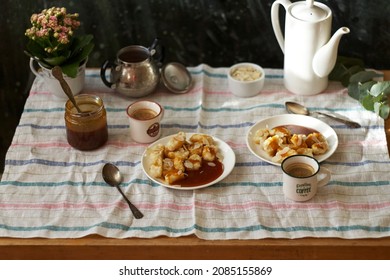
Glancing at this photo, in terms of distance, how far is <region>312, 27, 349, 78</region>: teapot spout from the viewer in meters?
1.91

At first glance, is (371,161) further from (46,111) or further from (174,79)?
(46,111)

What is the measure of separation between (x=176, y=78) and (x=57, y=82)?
→ 1.11 feet

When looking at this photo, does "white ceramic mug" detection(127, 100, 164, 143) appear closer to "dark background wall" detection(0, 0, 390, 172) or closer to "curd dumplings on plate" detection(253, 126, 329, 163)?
"curd dumplings on plate" detection(253, 126, 329, 163)

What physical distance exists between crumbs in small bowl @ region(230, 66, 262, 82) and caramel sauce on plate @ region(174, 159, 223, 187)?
0.37 meters

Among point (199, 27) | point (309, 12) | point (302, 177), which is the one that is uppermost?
point (309, 12)

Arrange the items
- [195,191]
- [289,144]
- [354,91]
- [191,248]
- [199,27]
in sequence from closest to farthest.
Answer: [191,248]
[195,191]
[289,144]
[354,91]
[199,27]

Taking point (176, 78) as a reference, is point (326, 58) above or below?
above

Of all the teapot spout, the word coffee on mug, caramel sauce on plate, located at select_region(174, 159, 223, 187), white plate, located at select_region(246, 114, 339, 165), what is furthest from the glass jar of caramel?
the teapot spout

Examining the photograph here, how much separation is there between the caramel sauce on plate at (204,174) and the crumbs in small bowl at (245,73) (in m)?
0.37

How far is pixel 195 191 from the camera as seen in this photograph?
1.68 metres

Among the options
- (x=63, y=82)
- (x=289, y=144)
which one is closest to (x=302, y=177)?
(x=289, y=144)

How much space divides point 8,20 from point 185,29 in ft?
1.89

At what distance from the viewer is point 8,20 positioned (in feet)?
7.66

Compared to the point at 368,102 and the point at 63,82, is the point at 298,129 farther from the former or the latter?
the point at 63,82
